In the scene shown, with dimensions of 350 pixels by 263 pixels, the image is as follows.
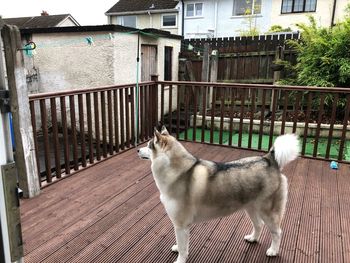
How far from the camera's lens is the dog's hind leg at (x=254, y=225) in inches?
83.3

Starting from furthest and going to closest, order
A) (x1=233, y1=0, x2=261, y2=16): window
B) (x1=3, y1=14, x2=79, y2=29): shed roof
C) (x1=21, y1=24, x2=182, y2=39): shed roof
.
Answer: (x1=233, y1=0, x2=261, y2=16): window < (x1=3, y1=14, x2=79, y2=29): shed roof < (x1=21, y1=24, x2=182, y2=39): shed roof

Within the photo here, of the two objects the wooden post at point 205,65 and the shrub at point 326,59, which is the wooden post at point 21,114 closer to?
the wooden post at point 205,65

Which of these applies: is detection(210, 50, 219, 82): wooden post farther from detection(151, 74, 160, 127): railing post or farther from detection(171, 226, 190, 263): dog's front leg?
detection(171, 226, 190, 263): dog's front leg

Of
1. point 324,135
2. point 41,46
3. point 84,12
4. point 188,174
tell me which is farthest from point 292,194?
point 84,12

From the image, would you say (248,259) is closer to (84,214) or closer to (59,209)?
(84,214)

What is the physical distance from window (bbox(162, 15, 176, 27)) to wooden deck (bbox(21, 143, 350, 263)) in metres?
14.2

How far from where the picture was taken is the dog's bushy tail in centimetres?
194

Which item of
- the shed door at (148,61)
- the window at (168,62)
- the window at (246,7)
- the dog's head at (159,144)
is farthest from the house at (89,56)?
the window at (246,7)

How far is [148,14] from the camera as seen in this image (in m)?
16.3

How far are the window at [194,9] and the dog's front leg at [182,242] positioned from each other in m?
14.4

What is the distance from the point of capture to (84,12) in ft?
50.0

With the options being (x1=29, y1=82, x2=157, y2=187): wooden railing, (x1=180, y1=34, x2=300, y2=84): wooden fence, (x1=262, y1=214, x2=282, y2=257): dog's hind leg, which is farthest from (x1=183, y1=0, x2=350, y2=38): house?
(x1=262, y1=214, x2=282, y2=257): dog's hind leg

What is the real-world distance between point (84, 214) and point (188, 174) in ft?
4.06

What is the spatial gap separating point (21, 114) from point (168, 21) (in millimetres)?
14755
